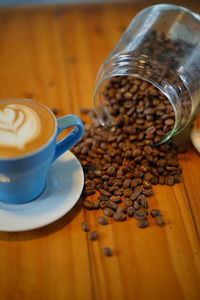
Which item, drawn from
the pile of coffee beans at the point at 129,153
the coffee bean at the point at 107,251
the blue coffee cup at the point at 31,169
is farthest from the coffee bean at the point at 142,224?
the blue coffee cup at the point at 31,169

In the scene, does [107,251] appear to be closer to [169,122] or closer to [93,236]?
[93,236]

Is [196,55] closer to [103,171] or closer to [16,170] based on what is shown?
[103,171]

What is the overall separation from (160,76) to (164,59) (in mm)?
70

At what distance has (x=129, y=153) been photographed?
3.51ft

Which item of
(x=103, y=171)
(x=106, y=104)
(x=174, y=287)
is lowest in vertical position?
(x=174, y=287)

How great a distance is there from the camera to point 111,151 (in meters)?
1.09

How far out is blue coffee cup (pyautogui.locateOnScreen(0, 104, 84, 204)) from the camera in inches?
30.8

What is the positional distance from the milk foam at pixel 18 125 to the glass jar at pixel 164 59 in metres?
0.28

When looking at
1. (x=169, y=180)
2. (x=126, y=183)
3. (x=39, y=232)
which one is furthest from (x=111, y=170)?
(x=39, y=232)

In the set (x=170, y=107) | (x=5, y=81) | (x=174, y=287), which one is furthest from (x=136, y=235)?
(x=5, y=81)

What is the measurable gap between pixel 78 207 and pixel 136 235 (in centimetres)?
16

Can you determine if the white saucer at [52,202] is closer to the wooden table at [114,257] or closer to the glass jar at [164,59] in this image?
the wooden table at [114,257]

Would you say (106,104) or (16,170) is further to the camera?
(106,104)

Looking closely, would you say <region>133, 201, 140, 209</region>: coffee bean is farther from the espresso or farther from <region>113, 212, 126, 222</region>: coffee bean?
the espresso
